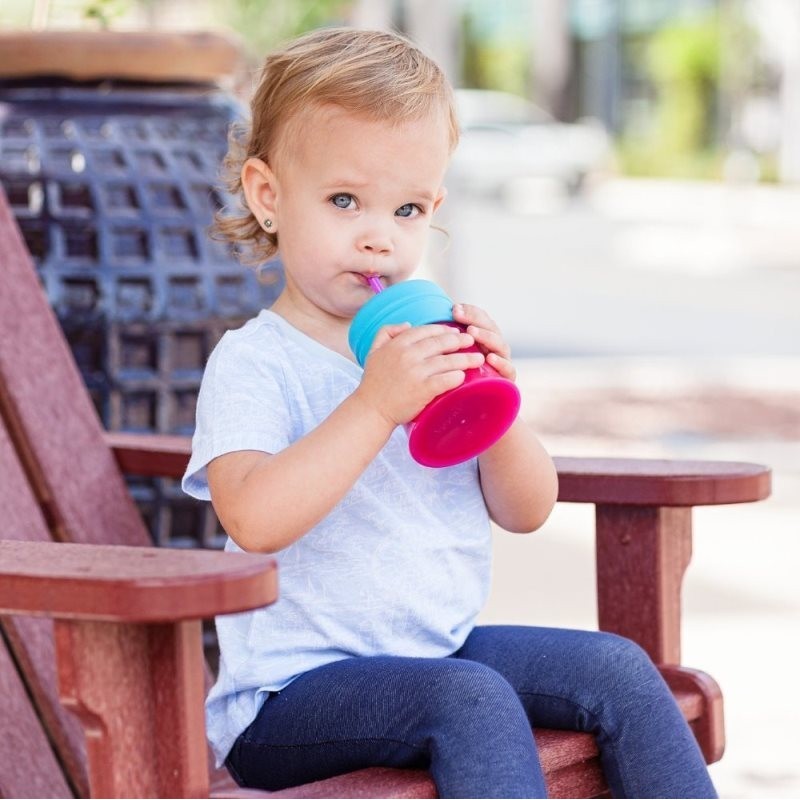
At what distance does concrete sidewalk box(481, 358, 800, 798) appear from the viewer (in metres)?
3.40

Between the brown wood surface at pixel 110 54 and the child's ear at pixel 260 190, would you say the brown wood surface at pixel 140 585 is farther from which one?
the brown wood surface at pixel 110 54

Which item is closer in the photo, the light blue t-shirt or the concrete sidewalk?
the light blue t-shirt

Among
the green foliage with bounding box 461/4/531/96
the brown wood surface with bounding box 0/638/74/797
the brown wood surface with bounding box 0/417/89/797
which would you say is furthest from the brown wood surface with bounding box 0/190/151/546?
the green foliage with bounding box 461/4/531/96

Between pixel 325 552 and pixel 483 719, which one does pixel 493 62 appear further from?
pixel 483 719

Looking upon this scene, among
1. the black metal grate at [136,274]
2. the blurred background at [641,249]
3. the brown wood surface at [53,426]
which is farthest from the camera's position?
the blurred background at [641,249]

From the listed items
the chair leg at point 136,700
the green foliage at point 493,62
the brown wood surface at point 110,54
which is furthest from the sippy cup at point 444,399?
the green foliage at point 493,62

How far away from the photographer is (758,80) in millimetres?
30047

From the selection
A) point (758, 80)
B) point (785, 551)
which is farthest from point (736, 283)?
point (758, 80)

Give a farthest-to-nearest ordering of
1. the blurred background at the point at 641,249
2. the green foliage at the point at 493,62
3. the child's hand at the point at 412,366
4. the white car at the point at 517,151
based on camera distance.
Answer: the green foliage at the point at 493,62, the white car at the point at 517,151, the blurred background at the point at 641,249, the child's hand at the point at 412,366

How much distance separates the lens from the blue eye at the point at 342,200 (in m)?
1.90

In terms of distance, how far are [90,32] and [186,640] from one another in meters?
1.80

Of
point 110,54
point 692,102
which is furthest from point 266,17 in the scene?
point 692,102

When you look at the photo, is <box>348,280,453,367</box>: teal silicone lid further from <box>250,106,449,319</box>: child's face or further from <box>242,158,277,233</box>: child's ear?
<box>242,158,277,233</box>: child's ear

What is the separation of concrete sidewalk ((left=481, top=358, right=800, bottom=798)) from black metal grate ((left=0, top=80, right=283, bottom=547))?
3.93 ft
